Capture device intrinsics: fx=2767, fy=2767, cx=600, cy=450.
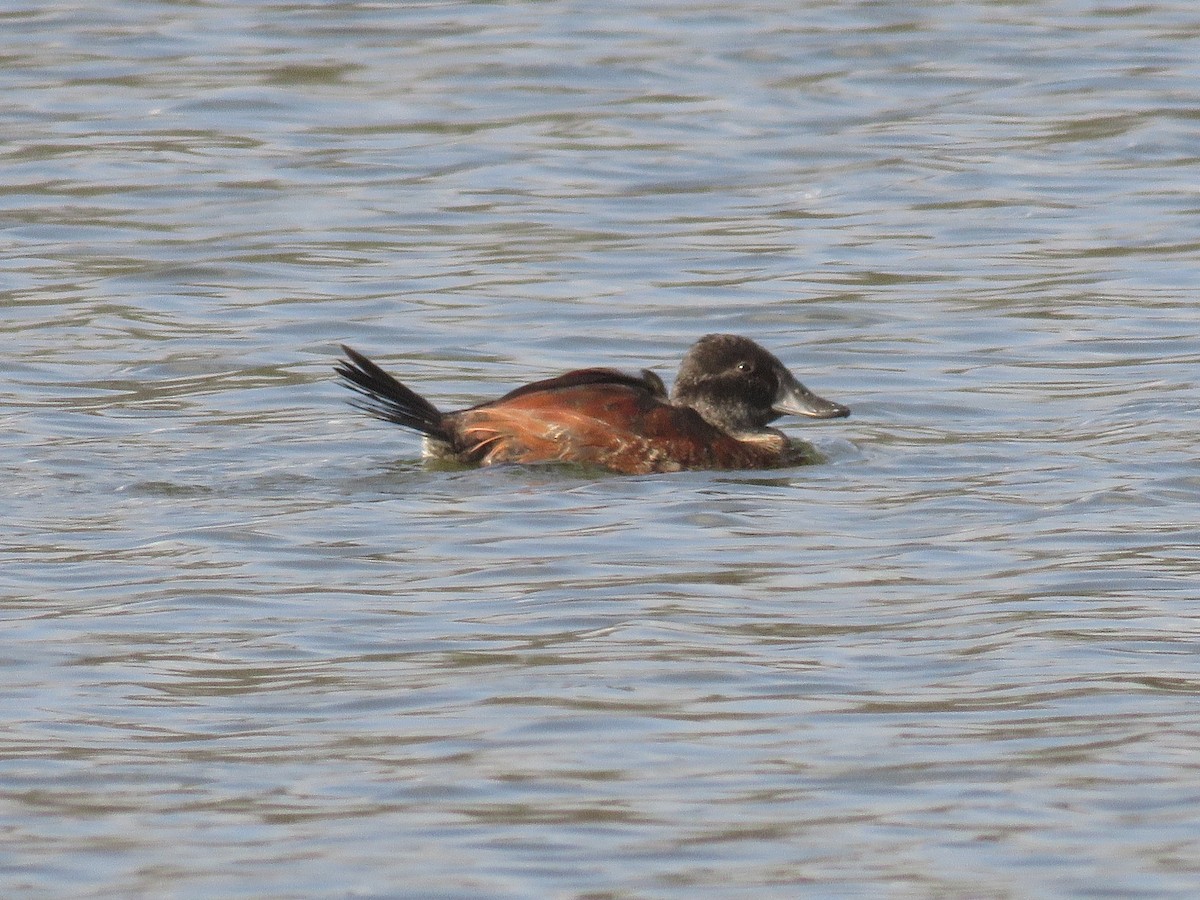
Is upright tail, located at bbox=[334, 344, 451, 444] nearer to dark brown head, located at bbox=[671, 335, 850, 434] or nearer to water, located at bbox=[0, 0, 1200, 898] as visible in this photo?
water, located at bbox=[0, 0, 1200, 898]

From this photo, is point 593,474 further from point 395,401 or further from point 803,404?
point 803,404

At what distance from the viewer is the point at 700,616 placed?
7.29 m

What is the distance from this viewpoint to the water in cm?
564

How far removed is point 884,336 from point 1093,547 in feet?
13.0

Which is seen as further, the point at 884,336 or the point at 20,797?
the point at 884,336

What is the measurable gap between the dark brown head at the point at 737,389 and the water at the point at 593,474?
7.2 inches

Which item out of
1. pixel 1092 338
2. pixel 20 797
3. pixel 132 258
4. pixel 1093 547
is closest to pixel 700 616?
pixel 1093 547

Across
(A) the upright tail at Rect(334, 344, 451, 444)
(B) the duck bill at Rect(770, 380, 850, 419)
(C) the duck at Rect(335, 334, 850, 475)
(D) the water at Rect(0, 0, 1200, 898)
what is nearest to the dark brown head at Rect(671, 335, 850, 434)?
(B) the duck bill at Rect(770, 380, 850, 419)

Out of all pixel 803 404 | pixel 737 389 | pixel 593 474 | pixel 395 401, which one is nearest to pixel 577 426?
pixel 593 474

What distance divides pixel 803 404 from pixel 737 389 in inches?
9.9

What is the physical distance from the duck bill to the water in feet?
0.41

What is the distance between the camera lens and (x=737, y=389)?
10.1 meters

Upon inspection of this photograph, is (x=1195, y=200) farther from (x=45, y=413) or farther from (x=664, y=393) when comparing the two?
(x=45, y=413)

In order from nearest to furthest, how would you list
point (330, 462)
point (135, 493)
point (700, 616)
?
point (700, 616)
point (135, 493)
point (330, 462)
